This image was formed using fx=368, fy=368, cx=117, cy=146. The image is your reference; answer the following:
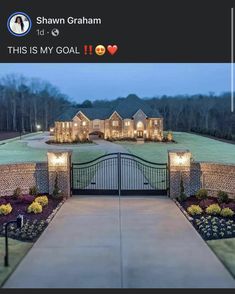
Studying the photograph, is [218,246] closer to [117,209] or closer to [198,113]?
[117,209]

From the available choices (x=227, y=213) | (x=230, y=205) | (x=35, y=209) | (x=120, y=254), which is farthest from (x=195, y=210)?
(x=35, y=209)

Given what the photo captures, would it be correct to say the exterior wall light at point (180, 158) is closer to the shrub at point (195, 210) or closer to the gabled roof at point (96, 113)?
the shrub at point (195, 210)

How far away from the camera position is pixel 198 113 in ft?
252

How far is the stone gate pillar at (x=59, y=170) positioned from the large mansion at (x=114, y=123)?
117ft

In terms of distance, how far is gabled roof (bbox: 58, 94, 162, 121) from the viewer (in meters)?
52.9

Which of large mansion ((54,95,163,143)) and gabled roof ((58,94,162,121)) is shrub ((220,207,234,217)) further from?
gabled roof ((58,94,162,121))

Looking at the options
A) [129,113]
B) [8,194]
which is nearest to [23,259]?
[8,194]

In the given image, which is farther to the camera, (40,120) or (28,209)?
(40,120)

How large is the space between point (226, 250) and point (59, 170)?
26.0ft
